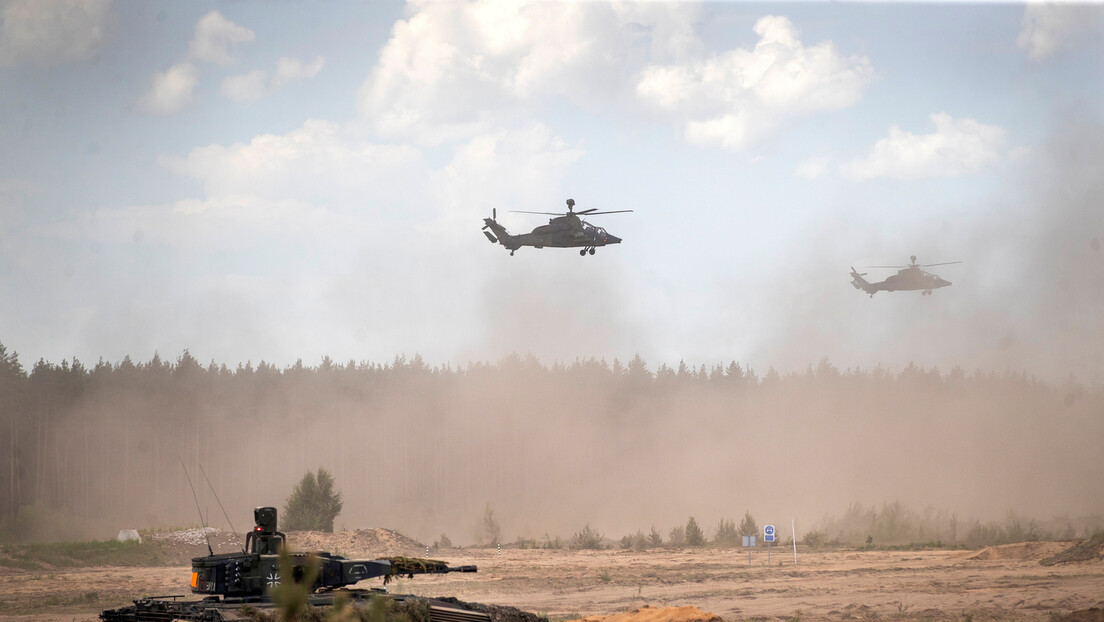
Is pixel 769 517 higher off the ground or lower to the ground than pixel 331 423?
lower

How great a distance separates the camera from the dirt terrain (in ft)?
98.8

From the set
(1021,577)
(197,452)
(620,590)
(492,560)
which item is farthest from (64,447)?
(1021,577)

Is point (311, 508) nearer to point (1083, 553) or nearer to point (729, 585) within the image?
point (729, 585)

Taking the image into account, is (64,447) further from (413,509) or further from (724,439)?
(724,439)

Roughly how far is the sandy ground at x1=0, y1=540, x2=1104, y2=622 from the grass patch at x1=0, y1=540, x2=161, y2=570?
1523 mm

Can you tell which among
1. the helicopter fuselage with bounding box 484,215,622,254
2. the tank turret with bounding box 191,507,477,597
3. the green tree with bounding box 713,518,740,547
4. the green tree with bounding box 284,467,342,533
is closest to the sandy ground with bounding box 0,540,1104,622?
the tank turret with bounding box 191,507,477,597

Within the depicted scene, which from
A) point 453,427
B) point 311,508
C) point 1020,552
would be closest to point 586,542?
point 311,508

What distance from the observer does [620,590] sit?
3678 centimetres

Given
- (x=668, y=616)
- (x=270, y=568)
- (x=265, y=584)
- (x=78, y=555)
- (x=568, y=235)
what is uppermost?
(x=568, y=235)

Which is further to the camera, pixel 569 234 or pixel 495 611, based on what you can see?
pixel 569 234

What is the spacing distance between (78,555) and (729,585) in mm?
34331

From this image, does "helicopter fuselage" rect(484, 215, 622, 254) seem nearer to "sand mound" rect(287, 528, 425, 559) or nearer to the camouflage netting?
"sand mound" rect(287, 528, 425, 559)

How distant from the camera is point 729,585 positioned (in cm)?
3719

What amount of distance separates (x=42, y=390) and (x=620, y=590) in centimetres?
6991
